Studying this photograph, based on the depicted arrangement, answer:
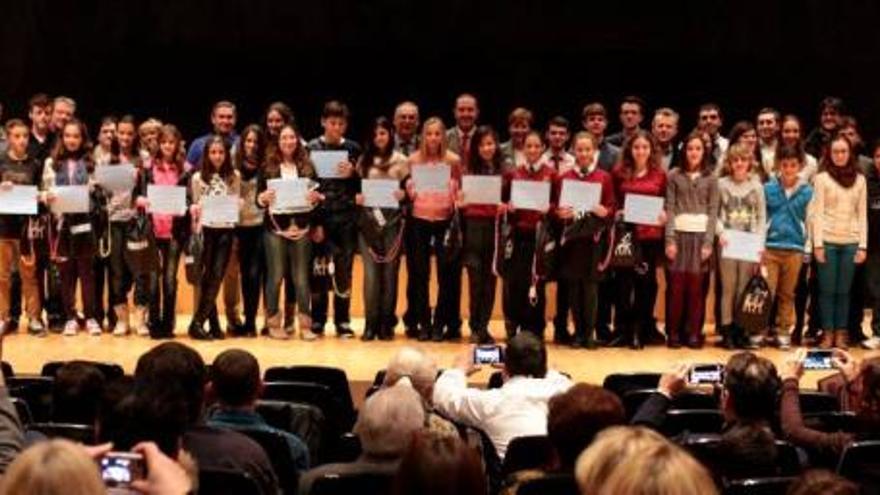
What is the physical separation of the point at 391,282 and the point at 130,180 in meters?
1.97

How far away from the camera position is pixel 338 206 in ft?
30.8

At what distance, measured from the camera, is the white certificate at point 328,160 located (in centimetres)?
927

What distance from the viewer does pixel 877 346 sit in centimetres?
974

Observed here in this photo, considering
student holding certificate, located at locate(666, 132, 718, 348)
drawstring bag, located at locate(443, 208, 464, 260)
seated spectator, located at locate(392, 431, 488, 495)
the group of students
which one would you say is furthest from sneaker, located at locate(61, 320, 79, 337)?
seated spectator, located at locate(392, 431, 488, 495)

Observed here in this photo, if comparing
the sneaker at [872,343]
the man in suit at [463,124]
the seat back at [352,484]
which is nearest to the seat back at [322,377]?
the seat back at [352,484]

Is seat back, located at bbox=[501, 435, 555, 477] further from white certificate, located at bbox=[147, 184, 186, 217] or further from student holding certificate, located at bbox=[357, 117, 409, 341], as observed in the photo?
white certificate, located at bbox=[147, 184, 186, 217]

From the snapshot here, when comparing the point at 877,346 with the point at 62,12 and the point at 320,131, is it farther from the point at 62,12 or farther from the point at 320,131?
the point at 62,12

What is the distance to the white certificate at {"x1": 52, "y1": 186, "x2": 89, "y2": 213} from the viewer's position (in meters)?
9.23

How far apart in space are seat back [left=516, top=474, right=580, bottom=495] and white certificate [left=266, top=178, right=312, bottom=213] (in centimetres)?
557

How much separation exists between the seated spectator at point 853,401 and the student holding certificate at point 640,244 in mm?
3785

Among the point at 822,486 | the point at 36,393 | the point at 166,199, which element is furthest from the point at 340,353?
the point at 822,486

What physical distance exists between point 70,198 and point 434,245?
256 centimetres

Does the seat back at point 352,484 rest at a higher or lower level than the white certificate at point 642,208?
lower

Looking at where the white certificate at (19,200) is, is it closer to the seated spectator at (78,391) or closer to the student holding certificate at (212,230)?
the student holding certificate at (212,230)
